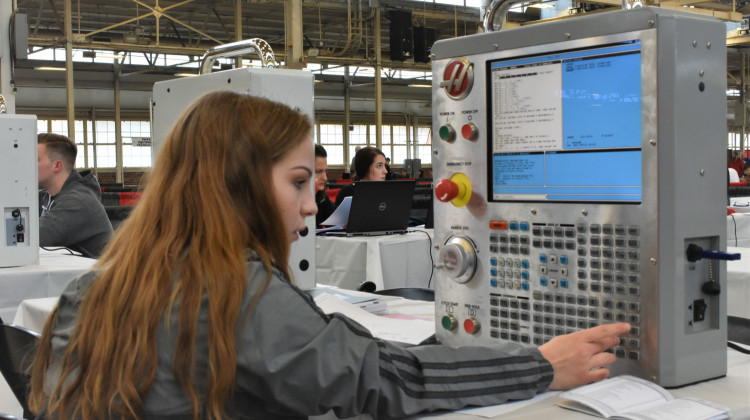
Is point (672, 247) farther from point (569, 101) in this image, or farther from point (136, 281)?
point (136, 281)

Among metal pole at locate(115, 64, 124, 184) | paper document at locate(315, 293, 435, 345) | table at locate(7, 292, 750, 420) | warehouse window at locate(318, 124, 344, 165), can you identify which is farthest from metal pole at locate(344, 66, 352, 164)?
table at locate(7, 292, 750, 420)

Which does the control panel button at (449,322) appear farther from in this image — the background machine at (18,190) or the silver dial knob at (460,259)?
the background machine at (18,190)

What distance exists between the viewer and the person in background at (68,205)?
362 cm

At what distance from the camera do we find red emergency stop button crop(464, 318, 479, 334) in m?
1.28

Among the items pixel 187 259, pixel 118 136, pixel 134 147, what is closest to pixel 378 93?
pixel 118 136

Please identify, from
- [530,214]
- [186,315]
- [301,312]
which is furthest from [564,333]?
[186,315]

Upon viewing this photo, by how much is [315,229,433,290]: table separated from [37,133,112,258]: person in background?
3.57 feet

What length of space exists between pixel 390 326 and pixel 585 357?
0.52 metres

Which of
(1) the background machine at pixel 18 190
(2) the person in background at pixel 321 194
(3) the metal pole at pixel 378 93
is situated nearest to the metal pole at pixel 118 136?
(3) the metal pole at pixel 378 93

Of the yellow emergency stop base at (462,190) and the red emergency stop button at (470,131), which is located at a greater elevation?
the red emergency stop button at (470,131)

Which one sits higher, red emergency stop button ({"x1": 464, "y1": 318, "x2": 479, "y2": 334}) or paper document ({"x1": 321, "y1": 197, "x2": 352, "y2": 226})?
paper document ({"x1": 321, "y1": 197, "x2": 352, "y2": 226})

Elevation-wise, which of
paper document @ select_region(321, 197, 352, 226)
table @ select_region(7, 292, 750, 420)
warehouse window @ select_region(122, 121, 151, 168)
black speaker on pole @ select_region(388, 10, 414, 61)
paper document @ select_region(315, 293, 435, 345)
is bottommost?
table @ select_region(7, 292, 750, 420)

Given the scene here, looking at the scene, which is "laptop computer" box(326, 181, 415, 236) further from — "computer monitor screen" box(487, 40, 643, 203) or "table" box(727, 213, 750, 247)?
"computer monitor screen" box(487, 40, 643, 203)

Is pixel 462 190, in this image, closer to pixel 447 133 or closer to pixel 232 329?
pixel 447 133
